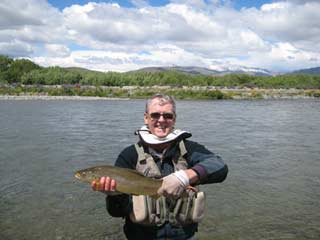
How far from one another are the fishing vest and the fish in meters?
0.24

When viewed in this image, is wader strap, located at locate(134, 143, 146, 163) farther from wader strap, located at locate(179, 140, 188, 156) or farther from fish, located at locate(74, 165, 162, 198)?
wader strap, located at locate(179, 140, 188, 156)

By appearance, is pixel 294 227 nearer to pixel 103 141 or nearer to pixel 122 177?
pixel 122 177

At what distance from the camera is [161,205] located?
13.4ft

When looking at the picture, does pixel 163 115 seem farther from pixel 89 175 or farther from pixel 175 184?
pixel 89 175

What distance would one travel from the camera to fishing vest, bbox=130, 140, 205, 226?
403cm

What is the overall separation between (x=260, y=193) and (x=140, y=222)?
8895 mm

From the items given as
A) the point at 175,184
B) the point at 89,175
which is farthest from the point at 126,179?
the point at 175,184

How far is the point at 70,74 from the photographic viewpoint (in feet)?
493

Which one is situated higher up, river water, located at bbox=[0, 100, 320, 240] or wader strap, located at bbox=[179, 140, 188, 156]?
wader strap, located at bbox=[179, 140, 188, 156]

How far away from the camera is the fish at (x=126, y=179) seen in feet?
12.1

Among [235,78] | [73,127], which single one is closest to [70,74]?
[235,78]

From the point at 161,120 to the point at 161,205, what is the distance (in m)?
0.85

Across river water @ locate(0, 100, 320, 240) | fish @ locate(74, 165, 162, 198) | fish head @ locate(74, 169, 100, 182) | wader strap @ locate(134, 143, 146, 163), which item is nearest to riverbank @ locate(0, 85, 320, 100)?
river water @ locate(0, 100, 320, 240)

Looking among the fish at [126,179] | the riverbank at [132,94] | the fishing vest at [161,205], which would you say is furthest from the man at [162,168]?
the riverbank at [132,94]
